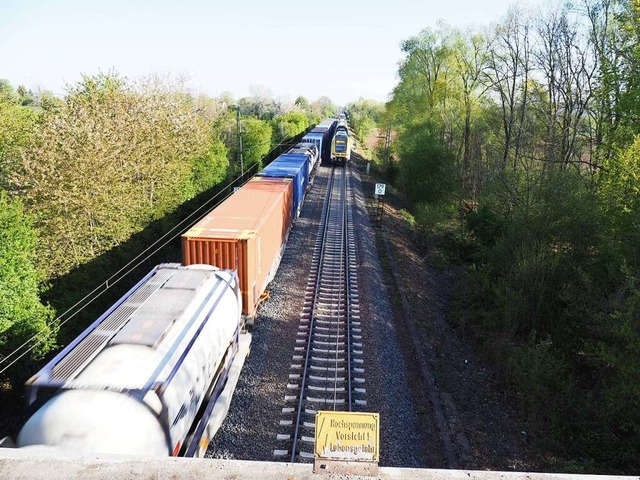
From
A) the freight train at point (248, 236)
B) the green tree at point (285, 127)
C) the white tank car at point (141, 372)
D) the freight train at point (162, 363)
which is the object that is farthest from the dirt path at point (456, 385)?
the green tree at point (285, 127)

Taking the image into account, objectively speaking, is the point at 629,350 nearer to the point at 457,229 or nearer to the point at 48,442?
the point at 48,442

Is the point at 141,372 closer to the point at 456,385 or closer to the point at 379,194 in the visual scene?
the point at 456,385

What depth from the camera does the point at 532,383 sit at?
10828 mm

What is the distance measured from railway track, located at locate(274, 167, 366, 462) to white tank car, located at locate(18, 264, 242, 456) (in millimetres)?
1935

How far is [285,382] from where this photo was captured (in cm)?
1080

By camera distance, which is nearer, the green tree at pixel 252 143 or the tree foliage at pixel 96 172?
the tree foliage at pixel 96 172

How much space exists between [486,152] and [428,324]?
82.6ft

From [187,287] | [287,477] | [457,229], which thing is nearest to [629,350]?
[287,477]

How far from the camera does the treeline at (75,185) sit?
451 inches

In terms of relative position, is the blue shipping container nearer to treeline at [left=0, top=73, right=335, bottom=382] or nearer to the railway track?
the railway track

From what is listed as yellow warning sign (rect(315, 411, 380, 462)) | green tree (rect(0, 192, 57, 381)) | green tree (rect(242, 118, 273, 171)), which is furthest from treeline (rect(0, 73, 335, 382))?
green tree (rect(242, 118, 273, 171))

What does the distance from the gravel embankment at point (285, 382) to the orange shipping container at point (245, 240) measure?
1.02 metres

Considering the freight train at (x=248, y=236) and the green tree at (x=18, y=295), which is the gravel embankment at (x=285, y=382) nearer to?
the freight train at (x=248, y=236)

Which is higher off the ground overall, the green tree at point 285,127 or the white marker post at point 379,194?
the green tree at point 285,127
